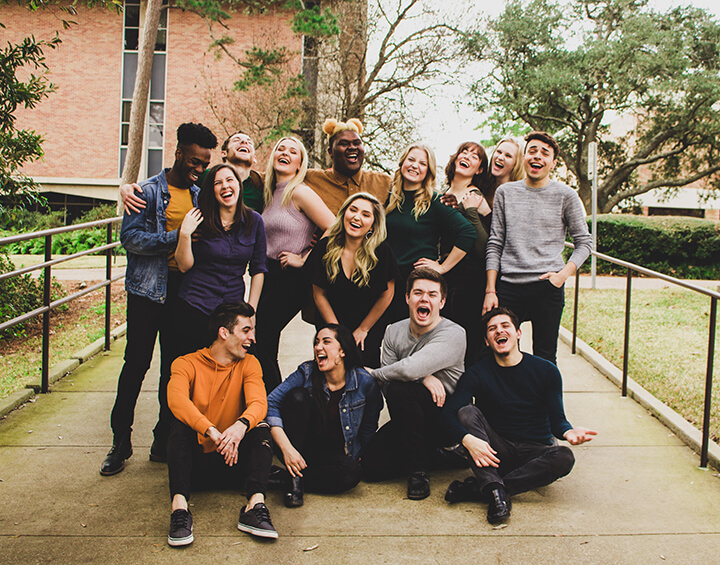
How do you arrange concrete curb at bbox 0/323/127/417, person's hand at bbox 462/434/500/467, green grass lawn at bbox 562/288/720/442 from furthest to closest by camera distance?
green grass lawn at bbox 562/288/720/442 → concrete curb at bbox 0/323/127/417 → person's hand at bbox 462/434/500/467

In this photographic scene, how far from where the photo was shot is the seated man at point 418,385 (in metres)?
3.69

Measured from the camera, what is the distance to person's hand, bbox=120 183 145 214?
12.1 ft

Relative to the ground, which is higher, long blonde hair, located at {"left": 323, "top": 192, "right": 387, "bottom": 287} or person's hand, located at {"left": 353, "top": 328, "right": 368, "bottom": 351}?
long blonde hair, located at {"left": 323, "top": 192, "right": 387, "bottom": 287}

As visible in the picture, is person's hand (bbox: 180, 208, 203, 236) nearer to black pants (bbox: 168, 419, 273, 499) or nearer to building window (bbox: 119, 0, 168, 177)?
black pants (bbox: 168, 419, 273, 499)

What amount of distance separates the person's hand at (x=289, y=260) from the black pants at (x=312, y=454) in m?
0.86

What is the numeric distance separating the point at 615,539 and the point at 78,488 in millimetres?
2708

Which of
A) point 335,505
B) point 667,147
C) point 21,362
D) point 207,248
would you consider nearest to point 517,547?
point 335,505

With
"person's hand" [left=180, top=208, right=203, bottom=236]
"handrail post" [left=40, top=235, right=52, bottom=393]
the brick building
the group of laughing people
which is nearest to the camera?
the group of laughing people

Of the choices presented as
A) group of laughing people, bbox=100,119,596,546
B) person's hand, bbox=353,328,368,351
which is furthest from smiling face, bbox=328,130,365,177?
person's hand, bbox=353,328,368,351

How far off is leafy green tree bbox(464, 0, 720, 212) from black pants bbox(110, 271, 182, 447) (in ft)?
55.2

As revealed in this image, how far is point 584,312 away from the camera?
9.03 m

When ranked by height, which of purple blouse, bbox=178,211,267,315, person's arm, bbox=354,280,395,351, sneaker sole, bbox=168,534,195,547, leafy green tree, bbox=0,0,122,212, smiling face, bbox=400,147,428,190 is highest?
leafy green tree, bbox=0,0,122,212

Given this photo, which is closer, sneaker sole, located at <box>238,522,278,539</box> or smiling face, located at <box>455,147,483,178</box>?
sneaker sole, located at <box>238,522,278,539</box>

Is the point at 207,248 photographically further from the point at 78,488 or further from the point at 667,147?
the point at 667,147
